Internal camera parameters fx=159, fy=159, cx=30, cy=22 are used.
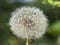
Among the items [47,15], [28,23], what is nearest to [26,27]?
[28,23]

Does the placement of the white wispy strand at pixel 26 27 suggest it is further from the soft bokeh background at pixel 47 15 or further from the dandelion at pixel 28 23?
the soft bokeh background at pixel 47 15

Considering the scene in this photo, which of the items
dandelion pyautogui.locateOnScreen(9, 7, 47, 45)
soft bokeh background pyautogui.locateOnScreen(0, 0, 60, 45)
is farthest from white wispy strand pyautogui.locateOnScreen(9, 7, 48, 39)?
soft bokeh background pyautogui.locateOnScreen(0, 0, 60, 45)

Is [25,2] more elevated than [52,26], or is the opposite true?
[25,2]

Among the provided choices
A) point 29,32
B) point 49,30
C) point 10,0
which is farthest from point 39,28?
point 10,0

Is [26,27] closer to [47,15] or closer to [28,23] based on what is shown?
[28,23]

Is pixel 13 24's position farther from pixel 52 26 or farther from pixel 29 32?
pixel 52 26

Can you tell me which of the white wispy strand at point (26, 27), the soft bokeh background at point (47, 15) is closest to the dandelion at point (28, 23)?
the white wispy strand at point (26, 27)

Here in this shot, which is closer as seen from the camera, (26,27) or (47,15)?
(26,27)

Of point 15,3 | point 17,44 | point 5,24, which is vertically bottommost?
point 17,44
